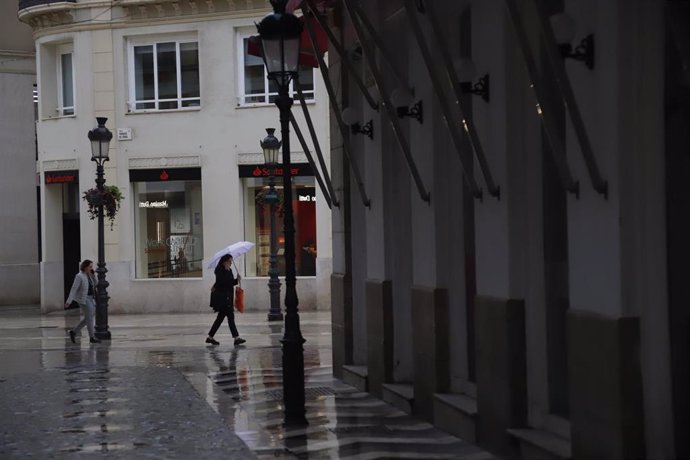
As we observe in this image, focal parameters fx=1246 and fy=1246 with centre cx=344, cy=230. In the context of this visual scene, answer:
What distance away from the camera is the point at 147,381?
18.9m

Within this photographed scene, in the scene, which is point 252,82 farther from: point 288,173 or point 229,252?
point 288,173

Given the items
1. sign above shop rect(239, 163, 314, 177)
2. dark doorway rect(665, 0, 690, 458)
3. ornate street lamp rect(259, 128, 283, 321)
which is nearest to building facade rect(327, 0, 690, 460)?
dark doorway rect(665, 0, 690, 458)

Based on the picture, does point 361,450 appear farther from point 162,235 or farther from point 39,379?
point 162,235

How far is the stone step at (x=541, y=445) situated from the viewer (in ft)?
31.1

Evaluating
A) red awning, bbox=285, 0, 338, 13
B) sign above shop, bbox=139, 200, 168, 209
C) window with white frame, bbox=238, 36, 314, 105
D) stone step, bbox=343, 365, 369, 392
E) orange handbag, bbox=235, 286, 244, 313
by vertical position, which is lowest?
stone step, bbox=343, 365, 369, 392

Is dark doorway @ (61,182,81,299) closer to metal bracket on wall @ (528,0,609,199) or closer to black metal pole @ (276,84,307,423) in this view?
black metal pole @ (276,84,307,423)

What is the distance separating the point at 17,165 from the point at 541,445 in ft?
117

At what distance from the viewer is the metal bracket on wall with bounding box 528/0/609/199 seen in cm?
862

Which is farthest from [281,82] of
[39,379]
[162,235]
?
[162,235]

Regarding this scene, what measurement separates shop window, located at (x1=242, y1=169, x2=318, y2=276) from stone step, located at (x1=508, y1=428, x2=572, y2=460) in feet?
83.2

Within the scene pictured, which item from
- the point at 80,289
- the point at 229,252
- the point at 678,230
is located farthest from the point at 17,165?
the point at 678,230

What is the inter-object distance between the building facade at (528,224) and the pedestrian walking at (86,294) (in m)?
11.0

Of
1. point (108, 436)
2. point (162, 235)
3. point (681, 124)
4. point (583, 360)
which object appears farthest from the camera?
point (162, 235)

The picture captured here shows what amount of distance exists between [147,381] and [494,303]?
30.1ft
